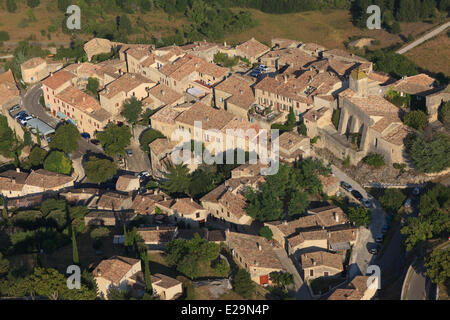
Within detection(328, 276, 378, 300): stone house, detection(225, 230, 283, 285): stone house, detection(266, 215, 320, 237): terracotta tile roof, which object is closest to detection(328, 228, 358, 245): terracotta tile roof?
detection(266, 215, 320, 237): terracotta tile roof

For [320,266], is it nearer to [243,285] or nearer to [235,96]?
[243,285]

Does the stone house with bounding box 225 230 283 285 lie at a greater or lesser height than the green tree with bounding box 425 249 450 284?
lesser

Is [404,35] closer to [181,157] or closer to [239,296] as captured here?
[181,157]

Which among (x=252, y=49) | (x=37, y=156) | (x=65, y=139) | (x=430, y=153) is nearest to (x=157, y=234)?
(x=65, y=139)

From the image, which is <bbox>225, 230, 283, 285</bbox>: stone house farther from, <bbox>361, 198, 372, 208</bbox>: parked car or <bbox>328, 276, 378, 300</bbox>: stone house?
<bbox>361, 198, 372, 208</bbox>: parked car

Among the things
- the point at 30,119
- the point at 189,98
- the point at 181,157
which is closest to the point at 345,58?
the point at 189,98

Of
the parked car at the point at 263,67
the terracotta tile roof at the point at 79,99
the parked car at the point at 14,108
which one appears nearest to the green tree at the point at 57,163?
the terracotta tile roof at the point at 79,99
